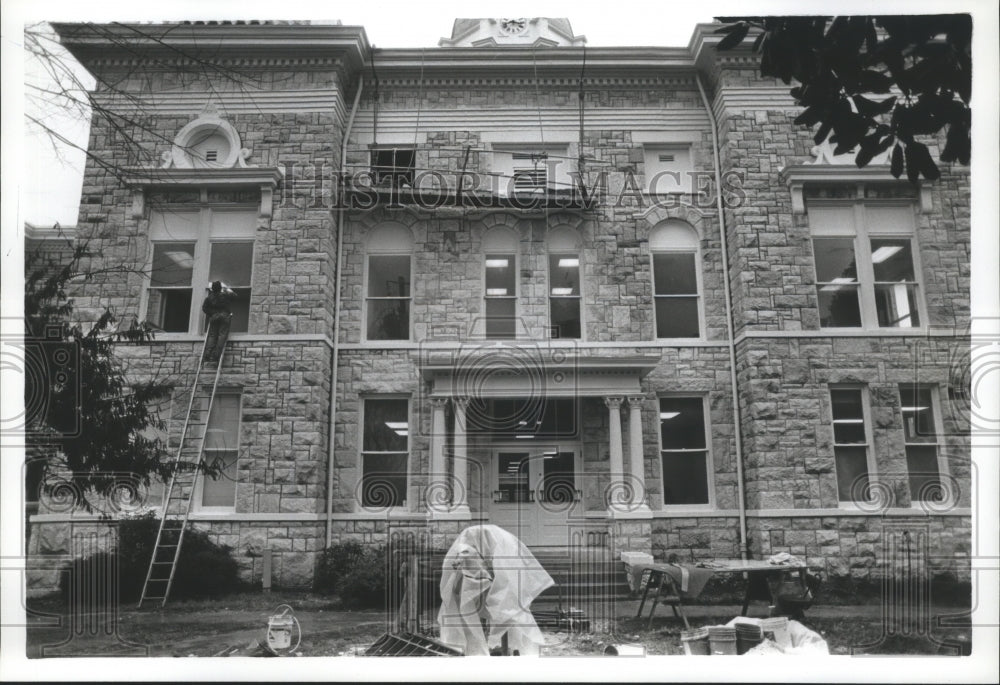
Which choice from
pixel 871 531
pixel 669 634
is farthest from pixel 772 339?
pixel 669 634

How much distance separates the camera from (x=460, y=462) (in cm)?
741

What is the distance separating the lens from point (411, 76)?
8.05 m

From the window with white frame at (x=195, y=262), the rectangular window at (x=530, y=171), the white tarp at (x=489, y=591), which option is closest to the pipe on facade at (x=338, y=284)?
the window with white frame at (x=195, y=262)

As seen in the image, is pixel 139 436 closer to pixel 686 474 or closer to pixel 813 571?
pixel 686 474

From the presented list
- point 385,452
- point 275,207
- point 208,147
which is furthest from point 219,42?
point 385,452

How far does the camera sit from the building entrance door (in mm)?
6910

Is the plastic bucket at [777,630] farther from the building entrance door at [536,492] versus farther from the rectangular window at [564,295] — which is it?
the rectangular window at [564,295]

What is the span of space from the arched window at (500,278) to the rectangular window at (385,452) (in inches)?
56.4

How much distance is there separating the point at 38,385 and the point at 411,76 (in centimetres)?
494

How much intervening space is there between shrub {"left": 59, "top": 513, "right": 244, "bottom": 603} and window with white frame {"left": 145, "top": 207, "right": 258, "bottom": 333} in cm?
212

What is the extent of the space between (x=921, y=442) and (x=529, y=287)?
4.27 meters

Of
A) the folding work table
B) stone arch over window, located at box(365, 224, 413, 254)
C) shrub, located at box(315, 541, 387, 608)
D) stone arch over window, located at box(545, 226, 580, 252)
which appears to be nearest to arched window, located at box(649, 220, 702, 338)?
stone arch over window, located at box(545, 226, 580, 252)

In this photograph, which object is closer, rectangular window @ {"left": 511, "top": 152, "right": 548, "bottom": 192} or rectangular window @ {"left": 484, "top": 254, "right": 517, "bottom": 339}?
rectangular window @ {"left": 484, "top": 254, "right": 517, "bottom": 339}

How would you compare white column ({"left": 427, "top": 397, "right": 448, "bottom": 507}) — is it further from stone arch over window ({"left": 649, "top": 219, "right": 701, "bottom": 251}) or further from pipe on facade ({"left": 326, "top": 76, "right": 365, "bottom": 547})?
stone arch over window ({"left": 649, "top": 219, "right": 701, "bottom": 251})
